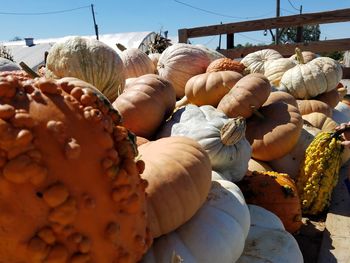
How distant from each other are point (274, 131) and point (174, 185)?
1546mm

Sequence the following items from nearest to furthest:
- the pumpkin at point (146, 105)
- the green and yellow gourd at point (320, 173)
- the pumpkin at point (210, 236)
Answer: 1. the pumpkin at point (210, 236)
2. the pumpkin at point (146, 105)
3. the green and yellow gourd at point (320, 173)

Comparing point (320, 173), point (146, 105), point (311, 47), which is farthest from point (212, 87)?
point (311, 47)

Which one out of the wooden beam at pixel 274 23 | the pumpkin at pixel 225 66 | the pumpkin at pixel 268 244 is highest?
the pumpkin at pixel 225 66

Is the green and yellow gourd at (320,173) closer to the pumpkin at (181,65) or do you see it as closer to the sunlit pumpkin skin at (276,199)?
the sunlit pumpkin skin at (276,199)

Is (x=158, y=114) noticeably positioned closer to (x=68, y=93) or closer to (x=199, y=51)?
(x=68, y=93)

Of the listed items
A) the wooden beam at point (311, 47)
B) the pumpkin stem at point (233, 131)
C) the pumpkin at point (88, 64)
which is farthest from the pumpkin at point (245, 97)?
the wooden beam at point (311, 47)

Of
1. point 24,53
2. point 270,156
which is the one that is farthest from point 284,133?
point 24,53

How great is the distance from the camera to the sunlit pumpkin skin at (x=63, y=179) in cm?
88

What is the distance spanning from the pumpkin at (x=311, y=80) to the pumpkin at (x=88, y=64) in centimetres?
178

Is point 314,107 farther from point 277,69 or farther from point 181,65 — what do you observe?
point 181,65

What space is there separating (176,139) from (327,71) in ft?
8.90

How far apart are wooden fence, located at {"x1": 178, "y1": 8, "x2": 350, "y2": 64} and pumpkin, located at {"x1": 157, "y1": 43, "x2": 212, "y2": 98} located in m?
2.77

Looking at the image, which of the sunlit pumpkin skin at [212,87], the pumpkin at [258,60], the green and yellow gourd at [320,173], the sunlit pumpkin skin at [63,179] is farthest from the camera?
the pumpkin at [258,60]

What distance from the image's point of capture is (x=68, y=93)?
3.57 ft
